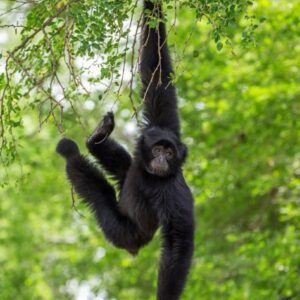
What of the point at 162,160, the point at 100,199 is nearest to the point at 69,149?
the point at 100,199

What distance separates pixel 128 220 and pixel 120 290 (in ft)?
34.0

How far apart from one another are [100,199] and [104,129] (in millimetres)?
1152

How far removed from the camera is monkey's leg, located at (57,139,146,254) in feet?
29.6

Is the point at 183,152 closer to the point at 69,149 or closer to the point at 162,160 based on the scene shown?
the point at 162,160

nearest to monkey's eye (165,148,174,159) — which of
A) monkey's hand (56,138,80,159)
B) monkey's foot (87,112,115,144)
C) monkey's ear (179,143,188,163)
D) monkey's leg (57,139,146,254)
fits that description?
monkey's ear (179,143,188,163)

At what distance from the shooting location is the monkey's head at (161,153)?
334 inches

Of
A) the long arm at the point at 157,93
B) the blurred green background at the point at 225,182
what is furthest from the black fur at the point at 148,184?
the blurred green background at the point at 225,182

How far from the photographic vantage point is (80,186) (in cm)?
920

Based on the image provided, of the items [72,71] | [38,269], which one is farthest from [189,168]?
[72,71]

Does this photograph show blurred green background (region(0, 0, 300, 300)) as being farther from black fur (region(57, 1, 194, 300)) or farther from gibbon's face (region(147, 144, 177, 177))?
gibbon's face (region(147, 144, 177, 177))

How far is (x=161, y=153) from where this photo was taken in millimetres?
8508

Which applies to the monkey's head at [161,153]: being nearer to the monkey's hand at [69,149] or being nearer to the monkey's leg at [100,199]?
the monkey's leg at [100,199]

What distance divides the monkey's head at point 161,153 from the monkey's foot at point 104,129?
1.51ft

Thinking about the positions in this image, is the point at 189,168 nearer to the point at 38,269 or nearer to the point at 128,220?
the point at 38,269
